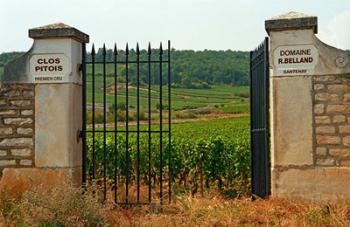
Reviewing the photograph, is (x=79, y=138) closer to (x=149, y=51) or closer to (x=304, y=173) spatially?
(x=149, y=51)

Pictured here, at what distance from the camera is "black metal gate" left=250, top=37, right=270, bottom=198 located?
8359mm

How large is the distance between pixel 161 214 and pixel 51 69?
2.90m

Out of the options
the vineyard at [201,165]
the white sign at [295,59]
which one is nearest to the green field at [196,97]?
the vineyard at [201,165]

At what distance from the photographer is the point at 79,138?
9.09 metres

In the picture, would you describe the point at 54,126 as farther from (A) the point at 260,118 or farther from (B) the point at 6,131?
(A) the point at 260,118

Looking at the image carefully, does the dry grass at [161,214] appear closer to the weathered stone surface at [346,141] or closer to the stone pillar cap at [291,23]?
the weathered stone surface at [346,141]

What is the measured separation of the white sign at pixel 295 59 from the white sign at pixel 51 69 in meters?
3.30

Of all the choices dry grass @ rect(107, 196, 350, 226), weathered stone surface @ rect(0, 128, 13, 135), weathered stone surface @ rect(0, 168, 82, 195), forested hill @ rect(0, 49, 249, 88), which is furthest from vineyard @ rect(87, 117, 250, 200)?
forested hill @ rect(0, 49, 249, 88)

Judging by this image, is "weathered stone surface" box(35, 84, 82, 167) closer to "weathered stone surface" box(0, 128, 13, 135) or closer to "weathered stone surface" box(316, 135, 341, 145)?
"weathered stone surface" box(0, 128, 13, 135)

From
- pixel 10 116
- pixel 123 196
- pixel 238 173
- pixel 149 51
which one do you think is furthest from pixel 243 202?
pixel 238 173

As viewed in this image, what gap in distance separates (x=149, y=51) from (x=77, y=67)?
1.24 meters

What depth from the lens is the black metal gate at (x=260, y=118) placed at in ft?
27.4

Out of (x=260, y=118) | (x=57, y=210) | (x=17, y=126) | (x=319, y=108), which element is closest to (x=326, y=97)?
(x=319, y=108)

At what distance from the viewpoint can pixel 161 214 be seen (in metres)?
8.31
